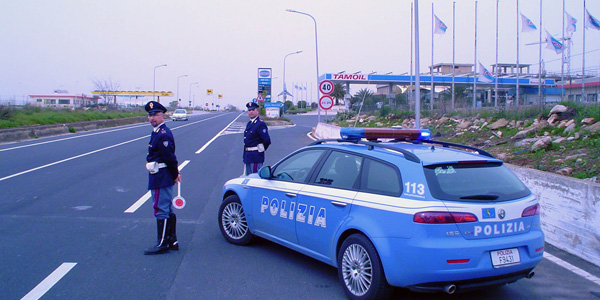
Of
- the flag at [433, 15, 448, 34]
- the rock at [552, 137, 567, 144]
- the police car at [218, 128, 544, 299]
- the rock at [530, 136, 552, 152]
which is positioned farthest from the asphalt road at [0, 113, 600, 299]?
the flag at [433, 15, 448, 34]

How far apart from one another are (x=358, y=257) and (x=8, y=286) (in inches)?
136

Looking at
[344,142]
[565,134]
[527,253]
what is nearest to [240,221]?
[344,142]

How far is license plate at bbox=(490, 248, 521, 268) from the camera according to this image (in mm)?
4375

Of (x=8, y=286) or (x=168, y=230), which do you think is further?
(x=168, y=230)

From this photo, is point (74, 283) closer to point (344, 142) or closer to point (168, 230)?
point (168, 230)

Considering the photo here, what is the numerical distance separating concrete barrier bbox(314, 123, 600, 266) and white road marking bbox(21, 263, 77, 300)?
6.01m

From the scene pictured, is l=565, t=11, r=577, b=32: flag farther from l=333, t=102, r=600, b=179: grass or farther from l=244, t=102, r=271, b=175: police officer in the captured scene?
l=244, t=102, r=271, b=175: police officer

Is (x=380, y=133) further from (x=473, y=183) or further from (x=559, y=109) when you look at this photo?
(x=559, y=109)

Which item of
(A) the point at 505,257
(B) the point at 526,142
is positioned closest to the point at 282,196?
(A) the point at 505,257

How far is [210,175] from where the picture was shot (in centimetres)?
1313

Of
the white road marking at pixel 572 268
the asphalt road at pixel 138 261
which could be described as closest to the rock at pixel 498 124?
the asphalt road at pixel 138 261

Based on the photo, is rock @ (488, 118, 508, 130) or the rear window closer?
the rear window

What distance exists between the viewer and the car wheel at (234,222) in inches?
263

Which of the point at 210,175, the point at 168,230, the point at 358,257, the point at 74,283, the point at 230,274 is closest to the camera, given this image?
the point at 358,257
